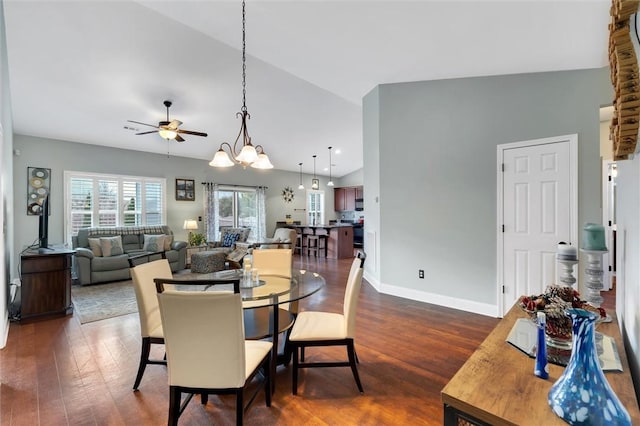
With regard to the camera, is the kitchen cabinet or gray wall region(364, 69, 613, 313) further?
the kitchen cabinet

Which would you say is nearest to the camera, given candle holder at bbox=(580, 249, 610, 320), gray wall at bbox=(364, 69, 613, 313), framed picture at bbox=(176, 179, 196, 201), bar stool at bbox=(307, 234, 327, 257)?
candle holder at bbox=(580, 249, 610, 320)

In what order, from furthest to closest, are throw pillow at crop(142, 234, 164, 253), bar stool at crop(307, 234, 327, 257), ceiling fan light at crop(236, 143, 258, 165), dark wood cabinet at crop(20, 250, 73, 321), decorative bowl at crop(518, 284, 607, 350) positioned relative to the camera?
bar stool at crop(307, 234, 327, 257), throw pillow at crop(142, 234, 164, 253), dark wood cabinet at crop(20, 250, 73, 321), ceiling fan light at crop(236, 143, 258, 165), decorative bowl at crop(518, 284, 607, 350)

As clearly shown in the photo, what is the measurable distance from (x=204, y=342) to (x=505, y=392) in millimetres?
1320

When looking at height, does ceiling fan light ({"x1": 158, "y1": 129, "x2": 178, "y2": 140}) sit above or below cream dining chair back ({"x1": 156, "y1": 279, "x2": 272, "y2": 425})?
above

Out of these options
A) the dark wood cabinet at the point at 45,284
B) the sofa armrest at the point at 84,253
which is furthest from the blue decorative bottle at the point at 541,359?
the sofa armrest at the point at 84,253

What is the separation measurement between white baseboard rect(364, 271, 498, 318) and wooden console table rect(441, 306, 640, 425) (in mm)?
2560

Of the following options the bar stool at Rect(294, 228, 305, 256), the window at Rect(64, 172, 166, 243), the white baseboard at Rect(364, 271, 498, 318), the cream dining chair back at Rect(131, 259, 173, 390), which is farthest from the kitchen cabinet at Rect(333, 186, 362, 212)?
the cream dining chair back at Rect(131, 259, 173, 390)

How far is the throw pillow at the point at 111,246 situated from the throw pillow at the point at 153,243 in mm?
459

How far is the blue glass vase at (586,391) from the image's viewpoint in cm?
72

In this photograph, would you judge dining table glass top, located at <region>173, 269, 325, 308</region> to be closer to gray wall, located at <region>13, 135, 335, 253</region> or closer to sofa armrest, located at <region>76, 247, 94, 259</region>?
sofa armrest, located at <region>76, 247, 94, 259</region>

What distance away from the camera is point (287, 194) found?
988 centimetres

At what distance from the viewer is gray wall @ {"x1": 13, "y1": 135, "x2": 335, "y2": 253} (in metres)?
5.24

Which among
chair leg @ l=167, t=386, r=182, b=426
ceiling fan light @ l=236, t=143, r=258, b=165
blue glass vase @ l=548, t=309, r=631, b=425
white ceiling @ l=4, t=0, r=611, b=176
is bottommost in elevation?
chair leg @ l=167, t=386, r=182, b=426

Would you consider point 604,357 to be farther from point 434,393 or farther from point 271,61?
point 271,61
